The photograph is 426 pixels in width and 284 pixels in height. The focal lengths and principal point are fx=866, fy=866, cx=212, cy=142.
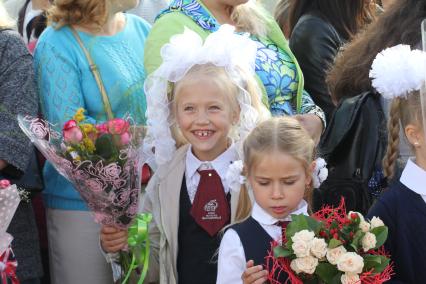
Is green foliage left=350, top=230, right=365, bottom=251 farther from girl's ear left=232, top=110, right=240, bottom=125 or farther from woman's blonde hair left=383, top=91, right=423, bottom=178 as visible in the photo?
girl's ear left=232, top=110, right=240, bottom=125

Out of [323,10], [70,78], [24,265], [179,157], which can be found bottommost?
[24,265]

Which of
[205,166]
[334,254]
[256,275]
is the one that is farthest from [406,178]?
[205,166]

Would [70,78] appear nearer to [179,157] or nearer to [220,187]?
[179,157]

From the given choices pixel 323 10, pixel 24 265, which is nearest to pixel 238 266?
pixel 24 265

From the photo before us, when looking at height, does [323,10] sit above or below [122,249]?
above

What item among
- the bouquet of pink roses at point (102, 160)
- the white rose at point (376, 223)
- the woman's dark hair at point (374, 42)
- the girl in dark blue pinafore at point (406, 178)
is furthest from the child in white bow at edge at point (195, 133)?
the white rose at point (376, 223)

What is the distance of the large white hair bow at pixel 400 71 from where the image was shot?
3148 millimetres

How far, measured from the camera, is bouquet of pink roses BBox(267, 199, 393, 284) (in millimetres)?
2883

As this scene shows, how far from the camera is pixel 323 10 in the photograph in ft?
16.7

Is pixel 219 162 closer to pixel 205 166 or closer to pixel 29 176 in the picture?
pixel 205 166

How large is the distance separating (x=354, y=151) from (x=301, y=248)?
1103 mm

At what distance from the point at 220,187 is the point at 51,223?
95 cm

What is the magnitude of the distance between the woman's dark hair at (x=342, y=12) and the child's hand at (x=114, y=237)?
2006 millimetres

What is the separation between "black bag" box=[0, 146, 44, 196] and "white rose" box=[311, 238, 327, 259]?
63.9 inches
